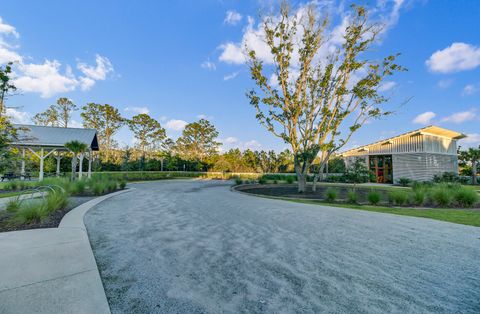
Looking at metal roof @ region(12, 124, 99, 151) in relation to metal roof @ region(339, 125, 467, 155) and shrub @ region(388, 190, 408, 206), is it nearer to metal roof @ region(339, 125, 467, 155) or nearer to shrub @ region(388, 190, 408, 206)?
shrub @ region(388, 190, 408, 206)

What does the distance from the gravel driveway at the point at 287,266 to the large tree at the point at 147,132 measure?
32518 mm

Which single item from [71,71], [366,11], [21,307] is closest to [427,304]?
[21,307]

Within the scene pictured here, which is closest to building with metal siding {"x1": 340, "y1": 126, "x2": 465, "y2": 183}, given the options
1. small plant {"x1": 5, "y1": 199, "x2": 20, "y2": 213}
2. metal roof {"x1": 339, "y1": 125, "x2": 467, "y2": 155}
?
metal roof {"x1": 339, "y1": 125, "x2": 467, "y2": 155}

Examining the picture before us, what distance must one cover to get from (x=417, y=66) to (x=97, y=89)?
78.4 ft

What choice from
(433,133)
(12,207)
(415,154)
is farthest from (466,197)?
(433,133)

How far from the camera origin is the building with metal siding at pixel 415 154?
18469 millimetres

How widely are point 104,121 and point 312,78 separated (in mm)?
32101

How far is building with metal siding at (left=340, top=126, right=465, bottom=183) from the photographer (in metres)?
18.5

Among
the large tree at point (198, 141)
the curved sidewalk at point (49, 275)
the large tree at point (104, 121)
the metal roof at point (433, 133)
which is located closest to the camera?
the curved sidewalk at point (49, 275)

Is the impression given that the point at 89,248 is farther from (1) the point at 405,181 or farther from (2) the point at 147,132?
(2) the point at 147,132

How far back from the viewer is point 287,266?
2830 millimetres

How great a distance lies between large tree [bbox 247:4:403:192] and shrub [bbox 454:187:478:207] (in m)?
6.30

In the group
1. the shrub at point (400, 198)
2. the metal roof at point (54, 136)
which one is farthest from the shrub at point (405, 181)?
the metal roof at point (54, 136)

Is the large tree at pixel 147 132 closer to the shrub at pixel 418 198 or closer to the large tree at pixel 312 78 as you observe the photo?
the large tree at pixel 312 78
